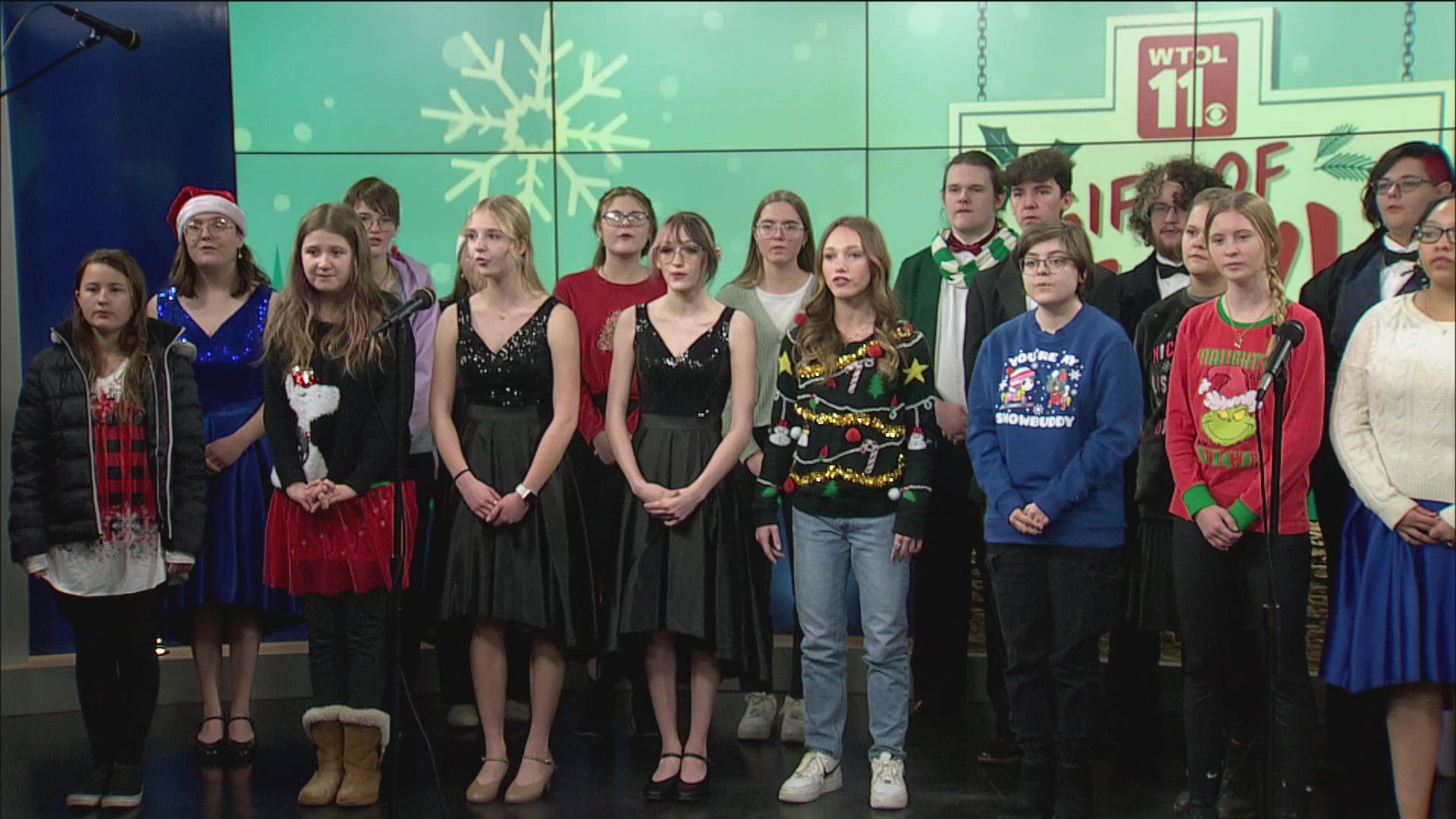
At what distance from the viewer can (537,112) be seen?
5.54 meters

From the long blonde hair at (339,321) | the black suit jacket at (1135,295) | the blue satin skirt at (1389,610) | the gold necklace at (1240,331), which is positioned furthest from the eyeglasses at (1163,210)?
the long blonde hair at (339,321)

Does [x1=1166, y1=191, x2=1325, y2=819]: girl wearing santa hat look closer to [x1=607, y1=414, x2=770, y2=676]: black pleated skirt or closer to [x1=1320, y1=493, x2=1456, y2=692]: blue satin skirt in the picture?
[x1=1320, y1=493, x2=1456, y2=692]: blue satin skirt

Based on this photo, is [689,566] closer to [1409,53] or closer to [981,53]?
[981,53]

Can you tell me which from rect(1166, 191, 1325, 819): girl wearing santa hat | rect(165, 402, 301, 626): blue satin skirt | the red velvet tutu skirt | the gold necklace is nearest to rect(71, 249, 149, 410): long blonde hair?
rect(165, 402, 301, 626): blue satin skirt

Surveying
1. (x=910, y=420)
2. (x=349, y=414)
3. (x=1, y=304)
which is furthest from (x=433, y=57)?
(x=910, y=420)

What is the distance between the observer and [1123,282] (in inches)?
170

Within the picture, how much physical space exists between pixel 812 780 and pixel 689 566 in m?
0.67

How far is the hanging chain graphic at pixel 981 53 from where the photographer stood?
5406 mm

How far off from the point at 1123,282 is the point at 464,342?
200 cm

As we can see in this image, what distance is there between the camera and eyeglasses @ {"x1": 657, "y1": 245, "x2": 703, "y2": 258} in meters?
3.87

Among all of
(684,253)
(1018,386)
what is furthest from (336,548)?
(1018,386)

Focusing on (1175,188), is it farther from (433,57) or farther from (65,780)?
(65,780)

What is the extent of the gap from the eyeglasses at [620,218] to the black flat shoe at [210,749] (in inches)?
76.8

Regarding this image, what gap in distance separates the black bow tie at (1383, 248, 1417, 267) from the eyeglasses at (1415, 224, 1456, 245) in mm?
532
